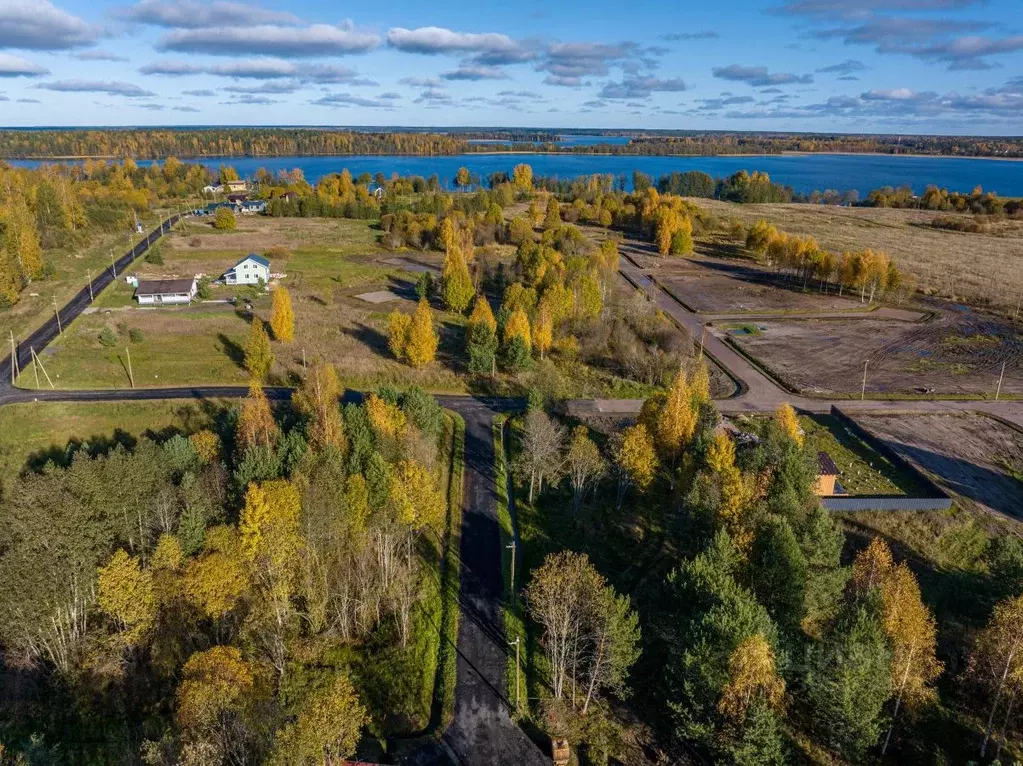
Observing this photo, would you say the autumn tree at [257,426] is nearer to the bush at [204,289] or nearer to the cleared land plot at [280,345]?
the cleared land plot at [280,345]

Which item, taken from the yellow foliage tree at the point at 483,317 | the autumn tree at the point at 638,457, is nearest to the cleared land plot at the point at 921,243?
the yellow foliage tree at the point at 483,317

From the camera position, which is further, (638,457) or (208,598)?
(638,457)

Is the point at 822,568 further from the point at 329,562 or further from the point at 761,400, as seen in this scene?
the point at 761,400

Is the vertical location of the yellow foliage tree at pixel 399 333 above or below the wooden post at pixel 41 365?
above

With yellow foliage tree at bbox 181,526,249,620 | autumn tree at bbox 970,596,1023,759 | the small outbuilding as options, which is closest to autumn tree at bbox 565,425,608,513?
the small outbuilding

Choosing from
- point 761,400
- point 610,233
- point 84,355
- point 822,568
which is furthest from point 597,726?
point 610,233

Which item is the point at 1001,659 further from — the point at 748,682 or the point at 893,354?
the point at 893,354

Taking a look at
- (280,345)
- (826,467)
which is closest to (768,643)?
(826,467)
